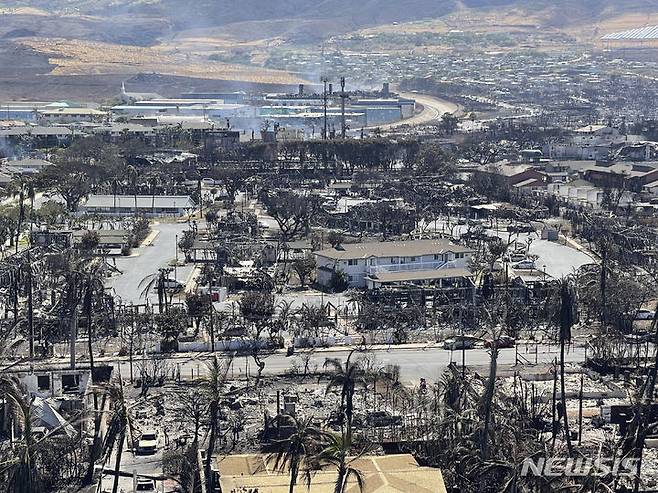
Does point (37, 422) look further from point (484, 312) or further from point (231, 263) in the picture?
point (231, 263)

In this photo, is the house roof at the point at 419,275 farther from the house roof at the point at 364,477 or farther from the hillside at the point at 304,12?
the hillside at the point at 304,12

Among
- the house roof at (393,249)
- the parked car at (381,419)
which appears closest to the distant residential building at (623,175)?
the house roof at (393,249)

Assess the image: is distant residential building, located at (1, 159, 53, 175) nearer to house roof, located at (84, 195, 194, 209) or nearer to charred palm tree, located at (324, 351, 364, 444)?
house roof, located at (84, 195, 194, 209)

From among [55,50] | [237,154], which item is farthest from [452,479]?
[55,50]

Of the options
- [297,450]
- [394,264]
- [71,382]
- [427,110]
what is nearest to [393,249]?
[394,264]

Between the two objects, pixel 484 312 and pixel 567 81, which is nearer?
pixel 484 312

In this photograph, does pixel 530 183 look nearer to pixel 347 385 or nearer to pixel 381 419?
pixel 381 419
